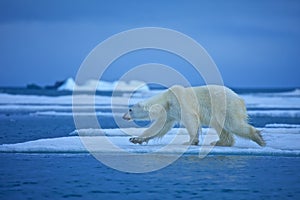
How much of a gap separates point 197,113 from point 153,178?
147 inches

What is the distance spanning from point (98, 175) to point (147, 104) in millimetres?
3687

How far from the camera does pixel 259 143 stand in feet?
38.0

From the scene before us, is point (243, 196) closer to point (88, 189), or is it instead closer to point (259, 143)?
point (88, 189)

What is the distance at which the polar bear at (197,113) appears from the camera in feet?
37.9

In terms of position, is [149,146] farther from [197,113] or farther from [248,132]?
[248,132]

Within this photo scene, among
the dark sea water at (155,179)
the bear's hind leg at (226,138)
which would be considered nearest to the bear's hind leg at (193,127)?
the bear's hind leg at (226,138)

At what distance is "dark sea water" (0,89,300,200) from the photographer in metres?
7.32

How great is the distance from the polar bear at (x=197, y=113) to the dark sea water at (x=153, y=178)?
102 centimetres

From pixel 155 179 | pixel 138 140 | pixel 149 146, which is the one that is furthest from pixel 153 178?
pixel 138 140

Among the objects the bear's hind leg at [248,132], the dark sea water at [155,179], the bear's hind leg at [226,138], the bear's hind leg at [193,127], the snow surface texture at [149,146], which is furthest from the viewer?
the bear's hind leg at [226,138]

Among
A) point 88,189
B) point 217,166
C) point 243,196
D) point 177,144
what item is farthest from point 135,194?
point 177,144

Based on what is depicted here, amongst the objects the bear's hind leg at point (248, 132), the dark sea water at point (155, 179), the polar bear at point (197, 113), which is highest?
the polar bear at point (197, 113)

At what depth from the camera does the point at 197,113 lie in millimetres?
11938

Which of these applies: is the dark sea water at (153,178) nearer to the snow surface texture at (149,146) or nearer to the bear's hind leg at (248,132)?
the snow surface texture at (149,146)
